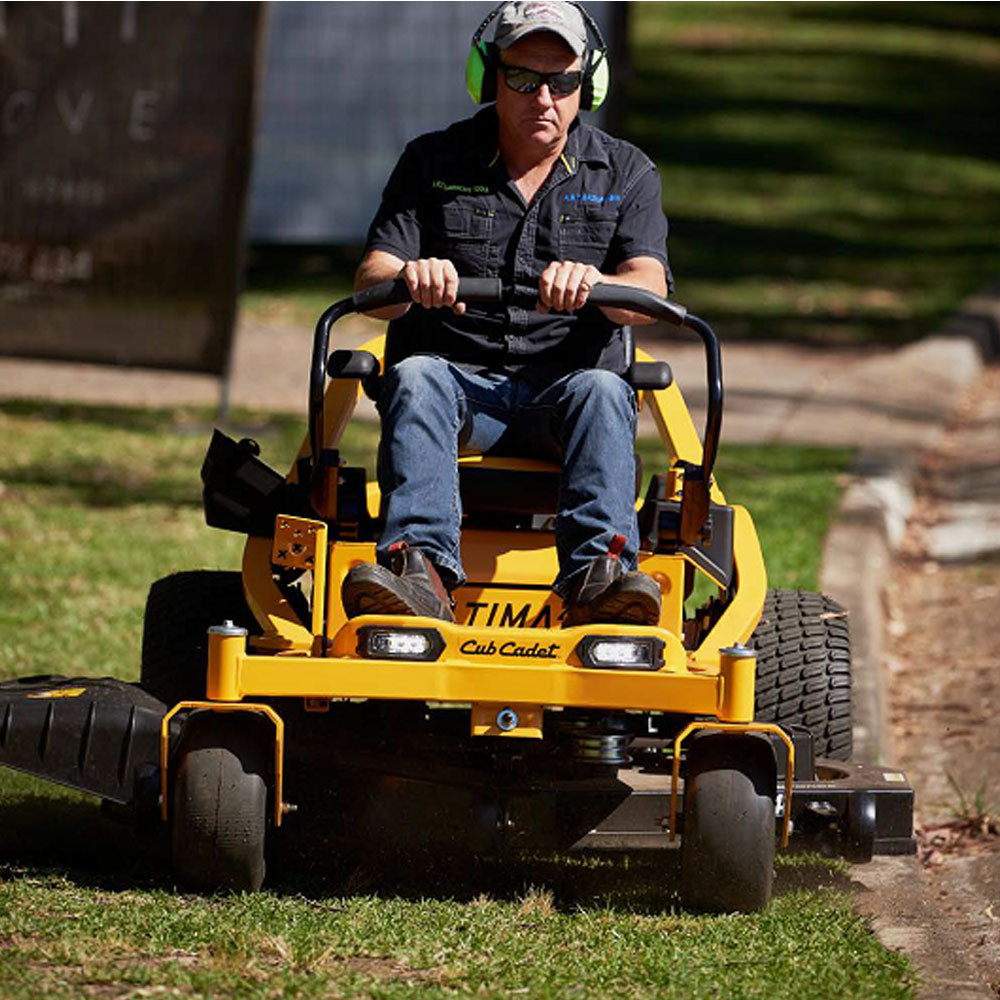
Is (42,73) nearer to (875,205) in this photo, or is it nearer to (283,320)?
(283,320)

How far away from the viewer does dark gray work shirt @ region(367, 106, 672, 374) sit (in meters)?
5.52

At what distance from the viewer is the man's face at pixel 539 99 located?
5.50 metres

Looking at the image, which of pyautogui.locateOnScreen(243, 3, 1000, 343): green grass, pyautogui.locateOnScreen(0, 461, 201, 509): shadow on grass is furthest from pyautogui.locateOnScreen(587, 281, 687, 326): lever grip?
pyautogui.locateOnScreen(243, 3, 1000, 343): green grass

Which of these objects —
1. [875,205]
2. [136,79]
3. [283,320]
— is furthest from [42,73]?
[875,205]

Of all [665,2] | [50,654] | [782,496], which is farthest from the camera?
[665,2]

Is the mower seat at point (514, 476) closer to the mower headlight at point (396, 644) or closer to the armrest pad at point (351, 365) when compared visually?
the armrest pad at point (351, 365)

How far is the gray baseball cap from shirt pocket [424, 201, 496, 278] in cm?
41

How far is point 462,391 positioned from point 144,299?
19.4 ft

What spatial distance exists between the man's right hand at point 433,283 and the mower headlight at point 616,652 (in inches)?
35.1

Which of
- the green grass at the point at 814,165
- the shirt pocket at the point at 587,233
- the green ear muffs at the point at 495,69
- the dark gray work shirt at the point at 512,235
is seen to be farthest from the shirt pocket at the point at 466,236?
the green grass at the point at 814,165

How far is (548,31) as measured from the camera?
5.46 metres

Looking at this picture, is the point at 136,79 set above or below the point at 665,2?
below

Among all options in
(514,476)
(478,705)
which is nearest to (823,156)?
(514,476)

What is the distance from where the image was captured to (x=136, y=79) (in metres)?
10.8
